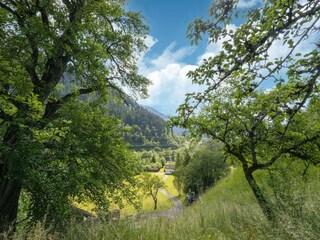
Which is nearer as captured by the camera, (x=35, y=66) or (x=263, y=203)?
(x=263, y=203)

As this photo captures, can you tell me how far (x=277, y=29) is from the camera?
2703 mm

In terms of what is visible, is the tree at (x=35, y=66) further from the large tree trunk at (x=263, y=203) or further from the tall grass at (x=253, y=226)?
the large tree trunk at (x=263, y=203)

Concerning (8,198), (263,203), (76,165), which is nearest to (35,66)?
(76,165)

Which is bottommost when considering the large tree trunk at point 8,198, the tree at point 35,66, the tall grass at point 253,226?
the tall grass at point 253,226

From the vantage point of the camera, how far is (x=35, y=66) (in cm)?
1002

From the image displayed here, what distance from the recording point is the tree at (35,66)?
7.24 m

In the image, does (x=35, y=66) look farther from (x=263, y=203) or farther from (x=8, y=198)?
(x=263, y=203)

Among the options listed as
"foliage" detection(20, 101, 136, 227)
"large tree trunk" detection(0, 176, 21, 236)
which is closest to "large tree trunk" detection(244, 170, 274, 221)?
"foliage" detection(20, 101, 136, 227)

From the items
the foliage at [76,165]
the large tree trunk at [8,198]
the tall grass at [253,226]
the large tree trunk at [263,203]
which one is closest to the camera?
the tall grass at [253,226]

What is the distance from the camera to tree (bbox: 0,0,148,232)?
23.7 ft

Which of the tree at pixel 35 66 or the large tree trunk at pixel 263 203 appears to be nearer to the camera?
the large tree trunk at pixel 263 203

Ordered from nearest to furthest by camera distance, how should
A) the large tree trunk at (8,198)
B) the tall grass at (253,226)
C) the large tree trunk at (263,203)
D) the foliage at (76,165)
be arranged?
the tall grass at (253,226), the large tree trunk at (263,203), the foliage at (76,165), the large tree trunk at (8,198)

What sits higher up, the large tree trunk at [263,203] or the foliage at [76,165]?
the foliage at [76,165]

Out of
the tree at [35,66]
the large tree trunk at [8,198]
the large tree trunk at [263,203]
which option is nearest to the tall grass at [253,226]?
Result: the large tree trunk at [263,203]
